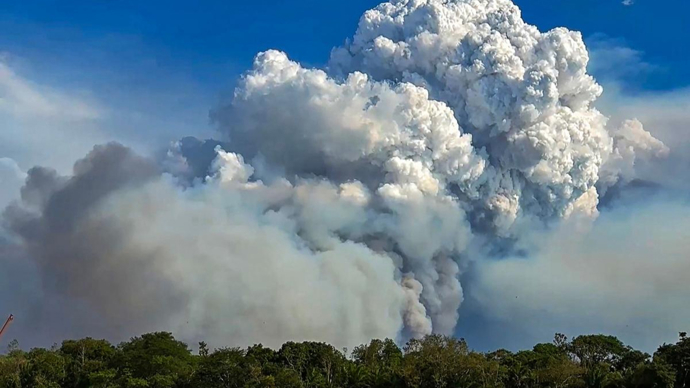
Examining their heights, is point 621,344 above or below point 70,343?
above

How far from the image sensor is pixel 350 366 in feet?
226

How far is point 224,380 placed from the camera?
59969 millimetres

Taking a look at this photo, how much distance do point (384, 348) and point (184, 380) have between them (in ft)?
94.2

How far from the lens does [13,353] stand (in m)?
82.4

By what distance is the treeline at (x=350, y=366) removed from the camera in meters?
59.9

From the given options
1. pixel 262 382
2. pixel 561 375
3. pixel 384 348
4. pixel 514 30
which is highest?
pixel 514 30

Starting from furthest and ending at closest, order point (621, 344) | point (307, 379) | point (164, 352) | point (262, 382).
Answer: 1. point (621, 344)
2. point (164, 352)
3. point (307, 379)
4. point (262, 382)

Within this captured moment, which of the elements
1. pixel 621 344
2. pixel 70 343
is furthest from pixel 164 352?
pixel 621 344

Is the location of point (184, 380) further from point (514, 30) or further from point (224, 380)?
point (514, 30)

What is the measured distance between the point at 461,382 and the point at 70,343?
41.3 m

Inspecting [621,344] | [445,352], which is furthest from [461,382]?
[621,344]

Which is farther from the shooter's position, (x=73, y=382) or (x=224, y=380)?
(x=73, y=382)

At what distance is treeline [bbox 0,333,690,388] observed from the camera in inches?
2357

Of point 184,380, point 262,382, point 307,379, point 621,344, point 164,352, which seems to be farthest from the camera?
point 621,344
